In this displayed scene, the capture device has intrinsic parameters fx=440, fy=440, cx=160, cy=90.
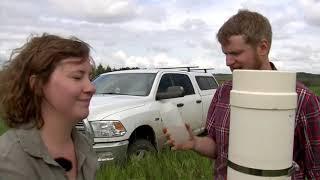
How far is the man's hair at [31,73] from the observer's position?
1839 millimetres

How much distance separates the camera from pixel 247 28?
7.00ft

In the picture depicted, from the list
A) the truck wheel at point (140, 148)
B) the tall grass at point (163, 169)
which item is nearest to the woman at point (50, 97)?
the tall grass at point (163, 169)

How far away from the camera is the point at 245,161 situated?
1.13 meters

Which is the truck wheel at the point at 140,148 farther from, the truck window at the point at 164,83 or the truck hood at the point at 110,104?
the truck window at the point at 164,83

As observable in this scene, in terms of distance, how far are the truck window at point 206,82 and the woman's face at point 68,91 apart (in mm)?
8847

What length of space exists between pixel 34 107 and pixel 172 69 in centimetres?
796

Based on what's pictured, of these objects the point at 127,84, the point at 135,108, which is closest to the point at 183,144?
the point at 135,108

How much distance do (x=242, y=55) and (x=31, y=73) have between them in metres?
1.00

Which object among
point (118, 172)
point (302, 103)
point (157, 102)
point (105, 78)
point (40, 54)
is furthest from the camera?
point (105, 78)

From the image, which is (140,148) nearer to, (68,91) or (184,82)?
(184,82)

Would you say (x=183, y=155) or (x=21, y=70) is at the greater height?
(x=21, y=70)

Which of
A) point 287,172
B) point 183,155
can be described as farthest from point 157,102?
point 287,172

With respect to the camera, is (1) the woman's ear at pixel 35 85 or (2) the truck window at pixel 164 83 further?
(2) the truck window at pixel 164 83

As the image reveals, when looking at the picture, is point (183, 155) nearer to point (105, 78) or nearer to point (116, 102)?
point (116, 102)
